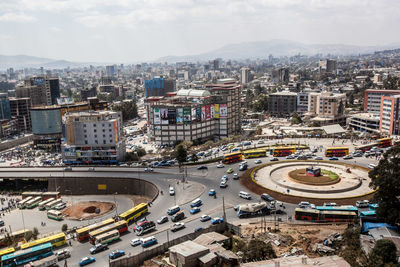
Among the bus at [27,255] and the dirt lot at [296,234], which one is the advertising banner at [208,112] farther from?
the bus at [27,255]

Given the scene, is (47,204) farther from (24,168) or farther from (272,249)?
(272,249)

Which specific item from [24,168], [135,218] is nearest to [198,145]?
[24,168]

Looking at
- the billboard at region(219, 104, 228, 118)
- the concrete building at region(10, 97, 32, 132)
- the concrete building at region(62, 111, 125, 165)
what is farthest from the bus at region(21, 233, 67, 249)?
the concrete building at region(10, 97, 32, 132)

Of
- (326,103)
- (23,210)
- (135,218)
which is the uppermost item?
(326,103)

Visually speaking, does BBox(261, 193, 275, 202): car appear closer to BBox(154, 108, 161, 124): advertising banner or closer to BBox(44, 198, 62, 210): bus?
BBox(44, 198, 62, 210): bus

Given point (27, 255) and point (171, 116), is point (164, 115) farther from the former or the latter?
point (27, 255)

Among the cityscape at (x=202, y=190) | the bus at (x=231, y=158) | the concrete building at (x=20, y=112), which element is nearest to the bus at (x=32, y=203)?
the cityscape at (x=202, y=190)
